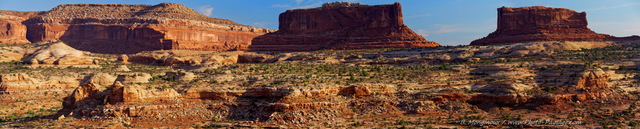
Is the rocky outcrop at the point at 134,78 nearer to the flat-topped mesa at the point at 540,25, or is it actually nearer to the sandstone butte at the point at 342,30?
the sandstone butte at the point at 342,30

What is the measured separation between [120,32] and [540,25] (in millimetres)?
74379

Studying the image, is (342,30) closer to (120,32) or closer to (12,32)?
(120,32)

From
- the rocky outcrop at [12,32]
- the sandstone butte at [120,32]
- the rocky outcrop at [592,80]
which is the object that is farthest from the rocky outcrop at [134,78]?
the rocky outcrop at [12,32]

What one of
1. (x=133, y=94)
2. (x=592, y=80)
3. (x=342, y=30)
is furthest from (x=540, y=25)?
(x=133, y=94)

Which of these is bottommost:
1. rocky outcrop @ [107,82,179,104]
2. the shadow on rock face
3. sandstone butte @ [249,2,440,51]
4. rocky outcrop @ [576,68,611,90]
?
the shadow on rock face

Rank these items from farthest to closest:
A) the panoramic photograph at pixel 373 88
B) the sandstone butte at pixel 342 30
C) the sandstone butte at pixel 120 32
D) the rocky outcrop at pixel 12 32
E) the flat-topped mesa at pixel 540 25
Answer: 1. the sandstone butte at pixel 120 32
2. the rocky outcrop at pixel 12 32
3. the sandstone butte at pixel 342 30
4. the flat-topped mesa at pixel 540 25
5. the panoramic photograph at pixel 373 88

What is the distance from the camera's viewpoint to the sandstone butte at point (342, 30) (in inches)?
3076

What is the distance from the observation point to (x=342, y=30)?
84625mm

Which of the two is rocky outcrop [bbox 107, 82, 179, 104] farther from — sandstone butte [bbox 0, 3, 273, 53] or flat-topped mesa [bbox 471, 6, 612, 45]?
sandstone butte [bbox 0, 3, 273, 53]

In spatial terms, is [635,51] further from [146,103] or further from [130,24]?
[130,24]

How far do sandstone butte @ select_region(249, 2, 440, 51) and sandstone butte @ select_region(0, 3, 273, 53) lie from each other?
1179cm

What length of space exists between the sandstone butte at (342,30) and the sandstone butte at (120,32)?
464 inches

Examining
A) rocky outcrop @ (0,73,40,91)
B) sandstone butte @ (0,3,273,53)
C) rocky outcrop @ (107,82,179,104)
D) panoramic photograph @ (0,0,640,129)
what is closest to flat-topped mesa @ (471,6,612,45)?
panoramic photograph @ (0,0,640,129)

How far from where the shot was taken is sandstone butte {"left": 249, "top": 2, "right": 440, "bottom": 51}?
3076 inches
